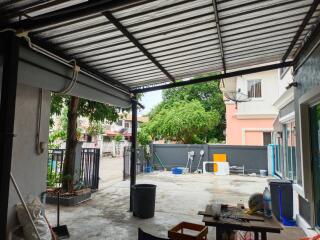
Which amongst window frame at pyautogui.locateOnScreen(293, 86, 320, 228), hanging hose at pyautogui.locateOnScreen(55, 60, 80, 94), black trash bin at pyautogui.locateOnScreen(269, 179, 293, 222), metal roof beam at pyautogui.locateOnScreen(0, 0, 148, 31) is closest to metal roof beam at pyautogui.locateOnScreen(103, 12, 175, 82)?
metal roof beam at pyautogui.locateOnScreen(0, 0, 148, 31)

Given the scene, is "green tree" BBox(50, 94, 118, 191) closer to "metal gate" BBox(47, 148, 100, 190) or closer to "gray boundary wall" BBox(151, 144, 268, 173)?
"metal gate" BBox(47, 148, 100, 190)

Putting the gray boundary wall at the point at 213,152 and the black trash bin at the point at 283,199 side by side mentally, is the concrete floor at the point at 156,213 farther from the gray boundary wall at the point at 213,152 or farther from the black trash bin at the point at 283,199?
the gray boundary wall at the point at 213,152

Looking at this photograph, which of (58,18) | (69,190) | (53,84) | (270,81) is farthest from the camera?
(270,81)

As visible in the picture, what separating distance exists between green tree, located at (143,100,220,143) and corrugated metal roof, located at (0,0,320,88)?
11.1 m

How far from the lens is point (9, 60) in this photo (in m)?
2.48

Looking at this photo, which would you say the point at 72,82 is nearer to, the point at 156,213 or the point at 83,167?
the point at 156,213

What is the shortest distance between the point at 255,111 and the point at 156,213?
10.9m

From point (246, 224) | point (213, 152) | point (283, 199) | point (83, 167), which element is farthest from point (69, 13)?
point (213, 152)

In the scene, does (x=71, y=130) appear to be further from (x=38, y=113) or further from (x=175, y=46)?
(x=175, y=46)

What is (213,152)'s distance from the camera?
14.2 metres

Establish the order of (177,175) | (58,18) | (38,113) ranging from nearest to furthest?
1. (58,18)
2. (38,113)
3. (177,175)

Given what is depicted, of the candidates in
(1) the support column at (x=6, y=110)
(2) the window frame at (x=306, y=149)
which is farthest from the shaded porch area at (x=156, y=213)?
(1) the support column at (x=6, y=110)

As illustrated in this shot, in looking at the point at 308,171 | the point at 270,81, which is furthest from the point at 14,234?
the point at 270,81

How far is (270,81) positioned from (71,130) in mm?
11619
